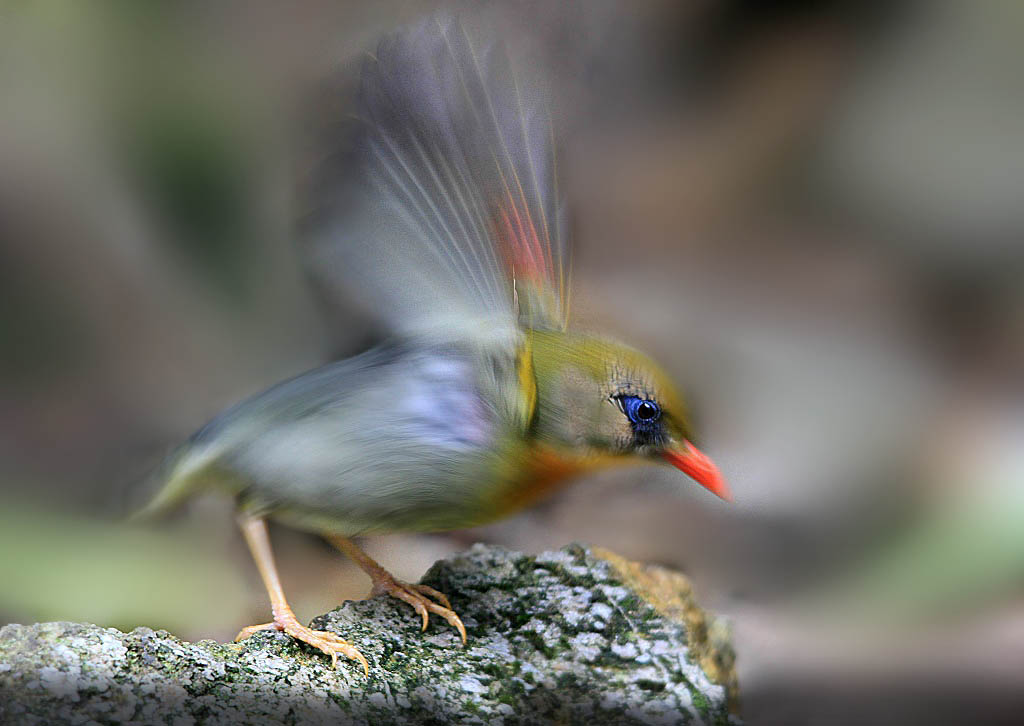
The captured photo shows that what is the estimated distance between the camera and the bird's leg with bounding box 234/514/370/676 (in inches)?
18.3

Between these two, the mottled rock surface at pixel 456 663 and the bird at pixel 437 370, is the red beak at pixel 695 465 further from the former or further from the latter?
the mottled rock surface at pixel 456 663

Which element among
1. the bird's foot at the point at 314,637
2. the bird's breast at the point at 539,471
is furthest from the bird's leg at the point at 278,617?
the bird's breast at the point at 539,471

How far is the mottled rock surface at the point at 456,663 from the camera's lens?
1.24 ft

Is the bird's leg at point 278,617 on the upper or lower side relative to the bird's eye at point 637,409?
lower

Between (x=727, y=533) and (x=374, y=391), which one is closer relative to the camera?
(x=374, y=391)

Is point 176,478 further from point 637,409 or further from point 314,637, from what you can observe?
point 637,409

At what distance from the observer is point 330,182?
455 mm

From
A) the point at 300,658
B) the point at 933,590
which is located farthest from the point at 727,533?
the point at 300,658

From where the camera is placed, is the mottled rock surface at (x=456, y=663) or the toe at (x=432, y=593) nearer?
the mottled rock surface at (x=456, y=663)

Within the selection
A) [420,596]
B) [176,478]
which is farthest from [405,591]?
[176,478]

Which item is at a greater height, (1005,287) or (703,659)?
(1005,287)

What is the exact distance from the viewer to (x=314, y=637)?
47 cm

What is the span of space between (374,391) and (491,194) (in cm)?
10

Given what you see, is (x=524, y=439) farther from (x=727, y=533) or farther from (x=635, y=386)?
(x=727, y=533)
